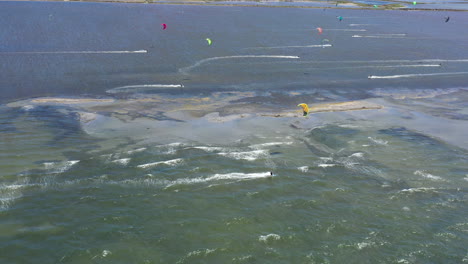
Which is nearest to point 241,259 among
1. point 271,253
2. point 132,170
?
point 271,253

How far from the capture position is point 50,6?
372ft

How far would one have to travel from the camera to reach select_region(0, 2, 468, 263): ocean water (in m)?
22.6

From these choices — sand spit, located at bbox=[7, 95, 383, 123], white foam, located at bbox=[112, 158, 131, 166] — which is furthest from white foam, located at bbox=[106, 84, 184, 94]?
white foam, located at bbox=[112, 158, 131, 166]

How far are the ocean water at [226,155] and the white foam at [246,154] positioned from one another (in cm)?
17

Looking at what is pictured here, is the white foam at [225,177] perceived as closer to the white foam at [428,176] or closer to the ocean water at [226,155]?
the ocean water at [226,155]

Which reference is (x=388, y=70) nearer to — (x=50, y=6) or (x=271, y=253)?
(x=271, y=253)

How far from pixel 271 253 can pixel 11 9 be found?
105340 millimetres

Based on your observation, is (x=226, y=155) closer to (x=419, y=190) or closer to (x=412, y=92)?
(x=419, y=190)

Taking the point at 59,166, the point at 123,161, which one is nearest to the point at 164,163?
the point at 123,161

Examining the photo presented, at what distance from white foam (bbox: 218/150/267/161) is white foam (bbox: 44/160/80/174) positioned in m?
11.1

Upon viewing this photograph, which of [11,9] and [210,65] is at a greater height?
[11,9]

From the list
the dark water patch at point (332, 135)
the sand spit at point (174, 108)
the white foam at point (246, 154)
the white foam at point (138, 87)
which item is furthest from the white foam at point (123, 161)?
the white foam at point (138, 87)

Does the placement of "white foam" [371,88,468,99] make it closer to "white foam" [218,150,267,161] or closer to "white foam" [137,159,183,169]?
"white foam" [218,150,267,161]

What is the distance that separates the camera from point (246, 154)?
32656 mm
